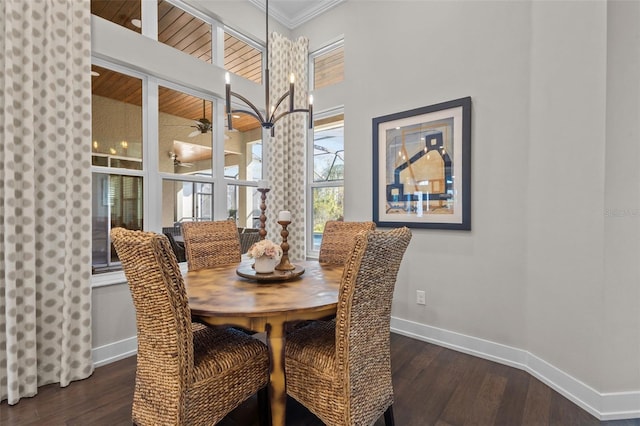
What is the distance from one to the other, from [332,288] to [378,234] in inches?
20.2

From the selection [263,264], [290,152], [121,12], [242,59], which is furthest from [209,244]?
Answer: [242,59]

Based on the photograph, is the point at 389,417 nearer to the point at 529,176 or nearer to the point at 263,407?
the point at 263,407

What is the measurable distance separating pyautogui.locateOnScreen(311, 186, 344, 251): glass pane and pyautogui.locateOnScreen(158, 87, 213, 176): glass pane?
1344 mm

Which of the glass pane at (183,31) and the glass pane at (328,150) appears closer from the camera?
the glass pane at (183,31)

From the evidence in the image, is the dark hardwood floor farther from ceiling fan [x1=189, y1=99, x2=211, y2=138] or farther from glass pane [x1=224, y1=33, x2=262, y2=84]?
glass pane [x1=224, y1=33, x2=262, y2=84]

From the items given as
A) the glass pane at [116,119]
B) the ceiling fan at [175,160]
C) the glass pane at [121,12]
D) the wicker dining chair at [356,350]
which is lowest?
the wicker dining chair at [356,350]

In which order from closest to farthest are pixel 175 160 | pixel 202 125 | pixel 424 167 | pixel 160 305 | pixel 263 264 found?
pixel 160 305 → pixel 263 264 → pixel 424 167 → pixel 175 160 → pixel 202 125

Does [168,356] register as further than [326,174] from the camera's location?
No

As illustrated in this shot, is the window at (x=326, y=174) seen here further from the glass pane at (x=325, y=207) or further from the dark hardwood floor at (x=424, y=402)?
the dark hardwood floor at (x=424, y=402)

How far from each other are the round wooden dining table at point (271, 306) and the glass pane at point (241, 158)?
197 centimetres

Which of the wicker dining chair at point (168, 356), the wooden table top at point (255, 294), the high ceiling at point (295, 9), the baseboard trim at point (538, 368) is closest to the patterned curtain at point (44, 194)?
the wooden table top at point (255, 294)

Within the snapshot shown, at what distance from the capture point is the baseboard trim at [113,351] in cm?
236

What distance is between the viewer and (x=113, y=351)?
2.45m

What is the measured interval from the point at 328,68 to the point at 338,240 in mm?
2431
